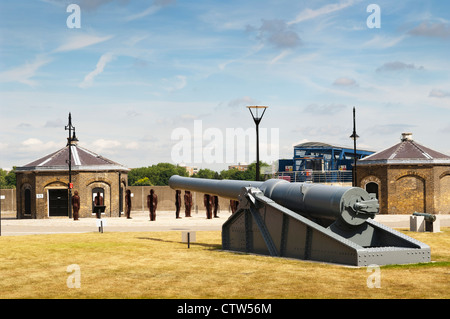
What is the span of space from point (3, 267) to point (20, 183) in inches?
1063

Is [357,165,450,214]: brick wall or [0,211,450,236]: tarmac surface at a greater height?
[357,165,450,214]: brick wall

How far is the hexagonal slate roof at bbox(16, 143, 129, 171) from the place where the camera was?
3656 centimetres

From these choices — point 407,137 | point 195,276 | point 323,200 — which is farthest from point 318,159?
point 195,276

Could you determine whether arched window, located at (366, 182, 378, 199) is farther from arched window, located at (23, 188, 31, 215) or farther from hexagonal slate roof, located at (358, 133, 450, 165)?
arched window, located at (23, 188, 31, 215)

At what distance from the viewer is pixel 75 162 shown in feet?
122

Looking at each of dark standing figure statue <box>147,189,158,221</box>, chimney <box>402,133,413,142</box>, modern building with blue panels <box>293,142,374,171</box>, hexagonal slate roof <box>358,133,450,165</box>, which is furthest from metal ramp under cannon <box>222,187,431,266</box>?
modern building with blue panels <box>293,142,374,171</box>

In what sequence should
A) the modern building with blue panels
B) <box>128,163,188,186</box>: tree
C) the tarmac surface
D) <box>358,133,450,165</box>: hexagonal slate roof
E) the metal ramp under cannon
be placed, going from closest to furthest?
the metal ramp under cannon < the tarmac surface < <box>358,133,450,165</box>: hexagonal slate roof < the modern building with blue panels < <box>128,163,188,186</box>: tree

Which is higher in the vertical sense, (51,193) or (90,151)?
(90,151)

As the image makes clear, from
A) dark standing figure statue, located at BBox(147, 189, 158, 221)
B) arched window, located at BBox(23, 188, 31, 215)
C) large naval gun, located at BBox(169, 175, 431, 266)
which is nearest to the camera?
large naval gun, located at BBox(169, 175, 431, 266)

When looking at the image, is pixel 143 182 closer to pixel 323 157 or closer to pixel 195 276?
pixel 323 157
